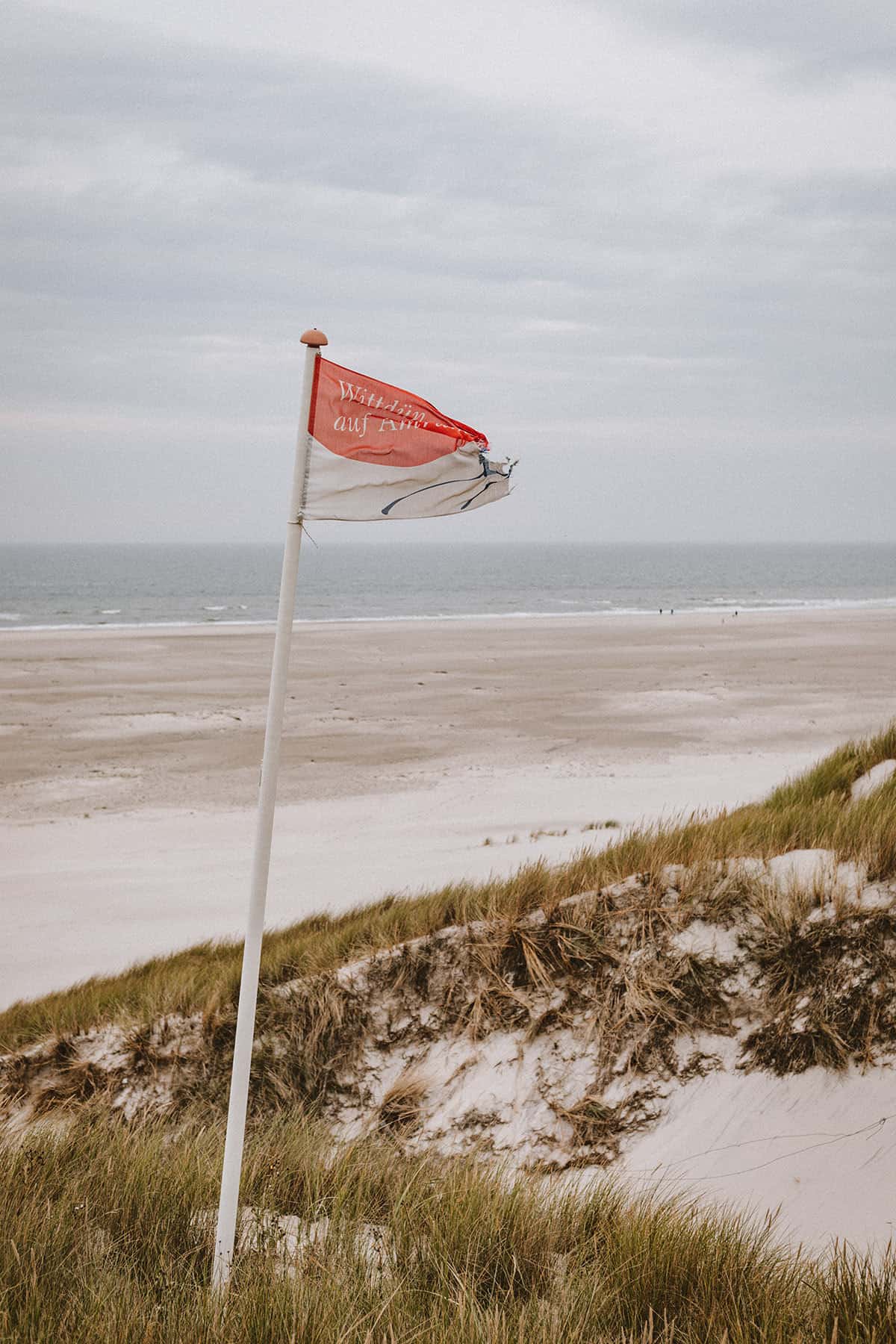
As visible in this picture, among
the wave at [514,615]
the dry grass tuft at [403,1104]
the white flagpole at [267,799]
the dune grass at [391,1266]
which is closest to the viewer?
the dune grass at [391,1266]

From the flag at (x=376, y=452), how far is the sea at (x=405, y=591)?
4130 cm

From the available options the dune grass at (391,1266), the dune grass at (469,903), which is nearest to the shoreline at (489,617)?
the dune grass at (469,903)

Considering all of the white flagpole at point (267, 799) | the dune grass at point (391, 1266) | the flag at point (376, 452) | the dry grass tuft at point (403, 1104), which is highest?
the flag at point (376, 452)

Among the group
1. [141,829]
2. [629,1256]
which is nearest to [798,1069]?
[629,1256]

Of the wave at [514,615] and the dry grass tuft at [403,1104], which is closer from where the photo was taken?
the dry grass tuft at [403,1104]

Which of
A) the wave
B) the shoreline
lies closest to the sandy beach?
the shoreline

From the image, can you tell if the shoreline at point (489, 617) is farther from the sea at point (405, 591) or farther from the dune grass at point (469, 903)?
the dune grass at point (469, 903)

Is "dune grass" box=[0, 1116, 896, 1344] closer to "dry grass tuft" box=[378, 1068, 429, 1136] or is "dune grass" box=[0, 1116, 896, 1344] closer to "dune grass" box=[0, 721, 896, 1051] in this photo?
"dry grass tuft" box=[378, 1068, 429, 1136]

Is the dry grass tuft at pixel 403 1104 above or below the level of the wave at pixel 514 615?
below

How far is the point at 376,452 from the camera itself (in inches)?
127

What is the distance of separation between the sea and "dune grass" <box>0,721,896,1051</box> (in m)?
37.9

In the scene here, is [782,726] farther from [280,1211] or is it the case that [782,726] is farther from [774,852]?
[280,1211]

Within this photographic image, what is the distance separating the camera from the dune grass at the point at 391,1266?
267 cm

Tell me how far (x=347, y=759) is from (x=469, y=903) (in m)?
10.9
